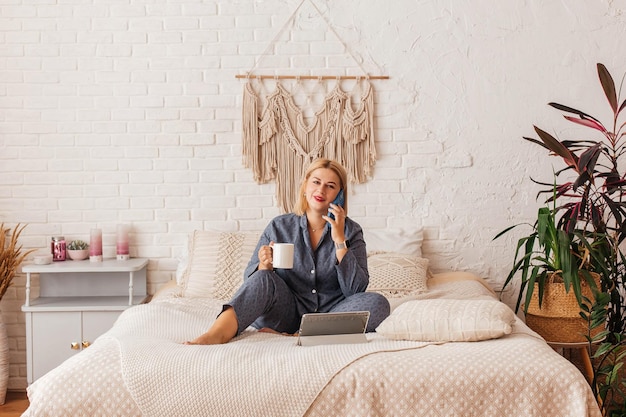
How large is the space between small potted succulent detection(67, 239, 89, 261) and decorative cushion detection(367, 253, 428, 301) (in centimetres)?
157

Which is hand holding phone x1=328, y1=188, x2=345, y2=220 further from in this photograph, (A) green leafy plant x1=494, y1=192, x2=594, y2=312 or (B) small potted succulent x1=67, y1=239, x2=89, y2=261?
(B) small potted succulent x1=67, y1=239, x2=89, y2=261

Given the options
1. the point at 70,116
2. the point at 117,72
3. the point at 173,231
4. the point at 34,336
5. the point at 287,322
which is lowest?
the point at 34,336

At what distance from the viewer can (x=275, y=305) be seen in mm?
2674

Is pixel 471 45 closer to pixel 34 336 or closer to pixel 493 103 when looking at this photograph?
pixel 493 103

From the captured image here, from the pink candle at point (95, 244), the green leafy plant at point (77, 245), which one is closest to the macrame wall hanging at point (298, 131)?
the pink candle at point (95, 244)

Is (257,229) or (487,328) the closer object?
(487,328)

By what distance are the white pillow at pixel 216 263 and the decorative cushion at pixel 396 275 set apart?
654 mm

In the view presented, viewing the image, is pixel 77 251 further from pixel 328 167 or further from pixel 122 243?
pixel 328 167

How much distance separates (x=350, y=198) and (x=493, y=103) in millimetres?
966

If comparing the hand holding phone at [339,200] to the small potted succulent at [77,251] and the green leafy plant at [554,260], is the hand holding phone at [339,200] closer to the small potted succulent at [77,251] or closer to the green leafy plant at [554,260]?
the green leafy plant at [554,260]

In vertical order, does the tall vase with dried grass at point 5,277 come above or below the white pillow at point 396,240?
below

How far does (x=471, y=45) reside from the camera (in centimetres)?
382

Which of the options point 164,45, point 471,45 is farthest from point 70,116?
point 471,45

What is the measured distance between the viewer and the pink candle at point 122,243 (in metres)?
3.72
